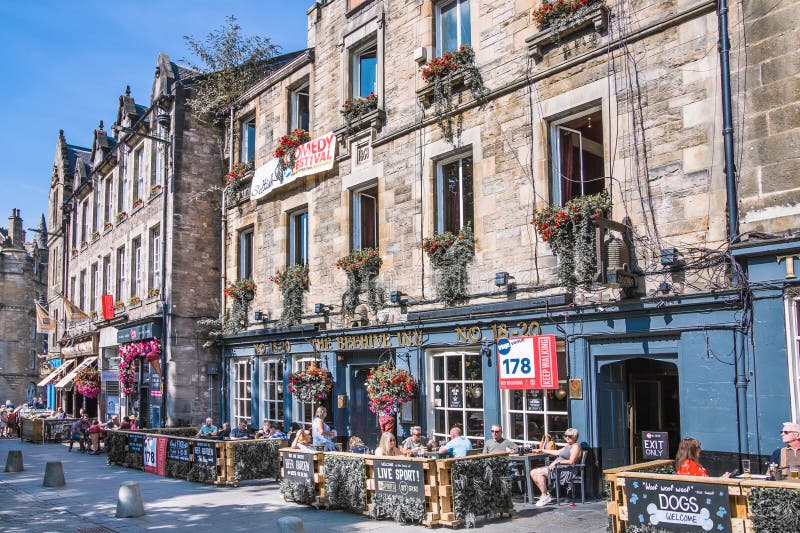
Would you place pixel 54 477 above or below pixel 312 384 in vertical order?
below

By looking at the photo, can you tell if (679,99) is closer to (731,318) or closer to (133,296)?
(731,318)

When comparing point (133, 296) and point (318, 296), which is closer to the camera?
point (318, 296)

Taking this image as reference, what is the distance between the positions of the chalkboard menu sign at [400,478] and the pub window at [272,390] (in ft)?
26.4

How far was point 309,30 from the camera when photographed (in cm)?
1791

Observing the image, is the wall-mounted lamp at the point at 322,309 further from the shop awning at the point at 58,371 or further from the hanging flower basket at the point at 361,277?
the shop awning at the point at 58,371

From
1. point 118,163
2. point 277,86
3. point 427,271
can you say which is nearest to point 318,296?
point 427,271

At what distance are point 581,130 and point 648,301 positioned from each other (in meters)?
3.13

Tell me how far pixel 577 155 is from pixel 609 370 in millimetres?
3327

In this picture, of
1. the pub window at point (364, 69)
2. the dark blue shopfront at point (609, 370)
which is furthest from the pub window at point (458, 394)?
the pub window at point (364, 69)

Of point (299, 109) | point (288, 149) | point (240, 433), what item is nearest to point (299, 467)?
point (240, 433)

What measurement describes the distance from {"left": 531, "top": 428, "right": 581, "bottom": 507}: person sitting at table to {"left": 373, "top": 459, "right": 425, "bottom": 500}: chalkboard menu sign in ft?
6.56

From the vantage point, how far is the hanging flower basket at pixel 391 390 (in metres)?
13.3

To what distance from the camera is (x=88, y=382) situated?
26938 mm

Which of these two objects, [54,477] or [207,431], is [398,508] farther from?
[207,431]
